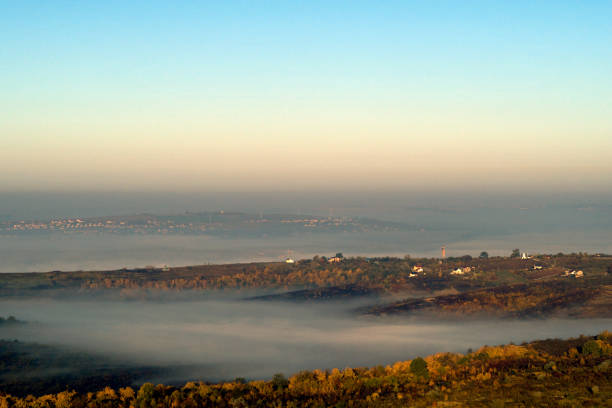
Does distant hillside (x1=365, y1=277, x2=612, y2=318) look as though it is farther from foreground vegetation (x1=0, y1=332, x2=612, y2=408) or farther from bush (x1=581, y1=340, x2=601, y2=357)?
foreground vegetation (x1=0, y1=332, x2=612, y2=408)

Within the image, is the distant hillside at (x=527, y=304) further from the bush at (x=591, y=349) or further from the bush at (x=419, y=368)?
the bush at (x=419, y=368)

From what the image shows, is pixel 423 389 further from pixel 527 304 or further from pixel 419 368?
pixel 527 304

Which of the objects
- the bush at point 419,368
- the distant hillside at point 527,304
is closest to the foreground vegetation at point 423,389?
the bush at point 419,368

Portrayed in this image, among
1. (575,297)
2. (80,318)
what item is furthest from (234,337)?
(575,297)

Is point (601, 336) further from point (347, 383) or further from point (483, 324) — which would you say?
point (483, 324)

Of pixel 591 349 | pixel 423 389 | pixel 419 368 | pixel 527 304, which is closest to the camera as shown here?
pixel 423 389

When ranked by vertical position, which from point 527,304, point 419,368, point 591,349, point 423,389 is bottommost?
point 527,304

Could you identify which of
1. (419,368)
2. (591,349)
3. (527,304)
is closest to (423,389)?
(419,368)

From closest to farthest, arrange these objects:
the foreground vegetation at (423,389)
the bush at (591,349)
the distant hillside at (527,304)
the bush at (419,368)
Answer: the foreground vegetation at (423,389) < the bush at (419,368) < the bush at (591,349) < the distant hillside at (527,304)
